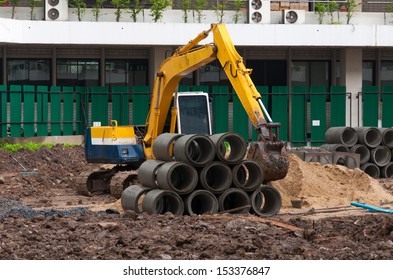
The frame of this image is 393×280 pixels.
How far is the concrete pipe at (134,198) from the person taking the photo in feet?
64.7

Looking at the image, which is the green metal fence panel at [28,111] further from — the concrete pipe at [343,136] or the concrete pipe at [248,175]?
the concrete pipe at [248,175]

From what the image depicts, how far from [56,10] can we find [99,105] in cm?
411

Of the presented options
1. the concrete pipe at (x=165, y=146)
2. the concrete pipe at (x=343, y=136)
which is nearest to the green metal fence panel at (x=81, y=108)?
the concrete pipe at (x=343, y=136)

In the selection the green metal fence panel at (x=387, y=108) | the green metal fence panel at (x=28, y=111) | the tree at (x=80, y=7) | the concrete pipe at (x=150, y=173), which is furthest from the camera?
the green metal fence panel at (x=387, y=108)

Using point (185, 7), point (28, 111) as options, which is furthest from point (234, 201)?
point (185, 7)

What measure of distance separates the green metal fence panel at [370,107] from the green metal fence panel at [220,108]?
6004 mm

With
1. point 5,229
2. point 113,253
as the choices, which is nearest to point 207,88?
point 5,229

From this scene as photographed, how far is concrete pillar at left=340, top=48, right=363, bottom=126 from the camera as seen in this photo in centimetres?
4184

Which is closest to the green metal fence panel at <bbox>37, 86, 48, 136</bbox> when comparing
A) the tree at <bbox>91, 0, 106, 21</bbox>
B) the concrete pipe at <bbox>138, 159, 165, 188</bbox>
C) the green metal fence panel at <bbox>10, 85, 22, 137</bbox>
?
the green metal fence panel at <bbox>10, 85, 22, 137</bbox>

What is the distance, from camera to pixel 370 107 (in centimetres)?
4206

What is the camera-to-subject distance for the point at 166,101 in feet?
82.2

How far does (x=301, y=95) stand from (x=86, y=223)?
982 inches

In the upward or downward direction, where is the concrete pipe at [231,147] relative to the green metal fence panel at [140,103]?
downward

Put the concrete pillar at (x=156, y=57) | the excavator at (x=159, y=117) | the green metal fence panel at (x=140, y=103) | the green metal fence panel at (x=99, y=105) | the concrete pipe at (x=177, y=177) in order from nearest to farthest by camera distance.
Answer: the concrete pipe at (x=177, y=177)
the excavator at (x=159, y=117)
the green metal fence panel at (x=99, y=105)
the green metal fence panel at (x=140, y=103)
the concrete pillar at (x=156, y=57)
